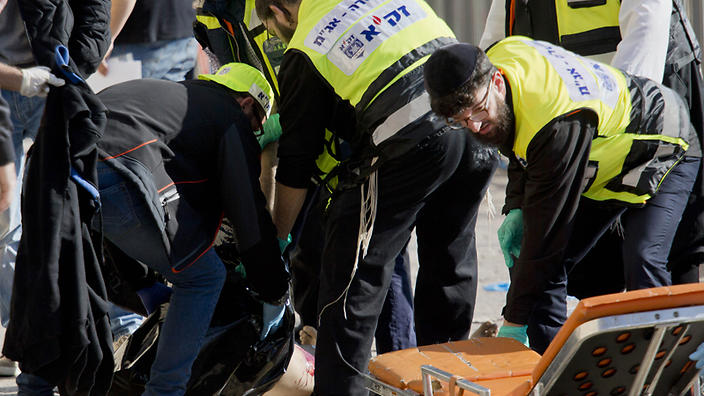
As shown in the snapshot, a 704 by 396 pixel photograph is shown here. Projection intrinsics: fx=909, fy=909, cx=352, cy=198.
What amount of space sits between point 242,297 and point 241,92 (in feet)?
2.09

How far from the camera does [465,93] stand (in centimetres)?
219

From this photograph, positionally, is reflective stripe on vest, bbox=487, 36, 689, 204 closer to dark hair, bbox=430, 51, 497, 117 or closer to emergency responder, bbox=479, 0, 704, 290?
dark hair, bbox=430, 51, 497, 117

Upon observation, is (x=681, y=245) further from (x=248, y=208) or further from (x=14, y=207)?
(x=14, y=207)

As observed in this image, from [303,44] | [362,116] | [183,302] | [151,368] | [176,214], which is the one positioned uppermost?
[303,44]

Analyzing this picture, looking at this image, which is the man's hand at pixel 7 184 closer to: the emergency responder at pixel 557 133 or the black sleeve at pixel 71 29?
the black sleeve at pixel 71 29

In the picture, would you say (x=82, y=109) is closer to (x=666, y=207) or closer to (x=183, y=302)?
(x=183, y=302)

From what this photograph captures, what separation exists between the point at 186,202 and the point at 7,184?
987 mm

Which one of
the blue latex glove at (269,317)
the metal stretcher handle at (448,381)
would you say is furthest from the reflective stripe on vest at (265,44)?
the metal stretcher handle at (448,381)

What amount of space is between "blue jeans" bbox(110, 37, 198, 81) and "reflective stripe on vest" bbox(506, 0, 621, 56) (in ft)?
5.14

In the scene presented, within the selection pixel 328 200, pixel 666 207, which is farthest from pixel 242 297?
pixel 666 207

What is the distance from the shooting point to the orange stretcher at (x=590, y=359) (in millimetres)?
1799

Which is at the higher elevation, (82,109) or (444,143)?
(82,109)

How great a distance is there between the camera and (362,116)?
2.47 metres

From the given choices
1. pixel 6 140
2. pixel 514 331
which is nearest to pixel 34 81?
pixel 6 140
